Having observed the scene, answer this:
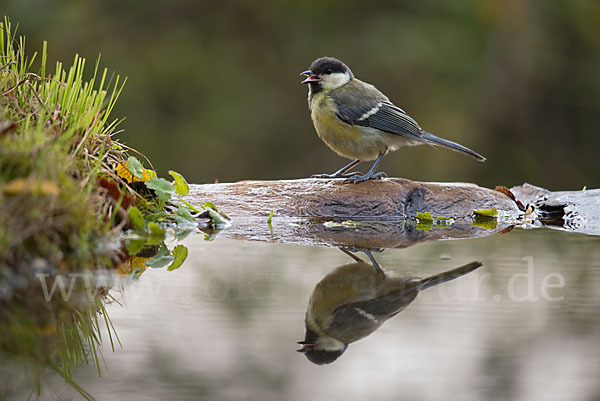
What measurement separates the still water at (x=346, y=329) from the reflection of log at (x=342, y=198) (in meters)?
1.08

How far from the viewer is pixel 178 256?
2.89 m

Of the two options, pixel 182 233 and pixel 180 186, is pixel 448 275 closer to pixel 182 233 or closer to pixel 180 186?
pixel 182 233

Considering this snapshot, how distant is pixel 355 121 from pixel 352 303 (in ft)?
7.54

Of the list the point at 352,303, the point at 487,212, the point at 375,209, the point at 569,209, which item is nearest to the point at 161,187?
the point at 375,209

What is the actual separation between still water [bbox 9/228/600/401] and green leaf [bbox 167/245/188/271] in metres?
0.04

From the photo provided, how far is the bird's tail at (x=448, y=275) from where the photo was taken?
2554 mm

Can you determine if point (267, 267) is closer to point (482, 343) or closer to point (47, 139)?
point (47, 139)

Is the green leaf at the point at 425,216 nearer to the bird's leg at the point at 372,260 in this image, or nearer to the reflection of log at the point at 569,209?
the reflection of log at the point at 569,209

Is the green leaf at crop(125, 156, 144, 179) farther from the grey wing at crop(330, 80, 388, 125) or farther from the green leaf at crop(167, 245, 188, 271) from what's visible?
the grey wing at crop(330, 80, 388, 125)

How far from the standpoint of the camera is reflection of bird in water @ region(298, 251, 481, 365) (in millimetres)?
1854

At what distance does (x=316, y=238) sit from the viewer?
11.1 ft

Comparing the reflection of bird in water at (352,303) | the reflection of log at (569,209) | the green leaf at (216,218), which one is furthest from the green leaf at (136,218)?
the reflection of log at (569,209)

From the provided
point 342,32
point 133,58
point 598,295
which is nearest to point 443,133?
point 342,32

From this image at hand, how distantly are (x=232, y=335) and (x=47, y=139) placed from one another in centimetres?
112
